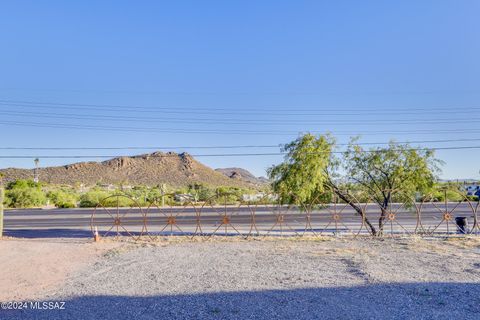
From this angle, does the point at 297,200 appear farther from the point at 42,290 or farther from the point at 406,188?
the point at 42,290

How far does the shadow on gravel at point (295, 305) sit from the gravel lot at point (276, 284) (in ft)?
0.06

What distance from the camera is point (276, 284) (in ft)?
33.0

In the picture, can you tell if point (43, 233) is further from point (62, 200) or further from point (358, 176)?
point (62, 200)

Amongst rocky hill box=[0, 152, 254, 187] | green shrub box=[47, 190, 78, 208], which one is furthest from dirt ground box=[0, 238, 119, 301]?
rocky hill box=[0, 152, 254, 187]

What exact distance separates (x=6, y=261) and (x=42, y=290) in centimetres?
519

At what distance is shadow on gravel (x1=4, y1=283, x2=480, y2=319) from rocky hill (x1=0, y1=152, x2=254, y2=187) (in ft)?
351

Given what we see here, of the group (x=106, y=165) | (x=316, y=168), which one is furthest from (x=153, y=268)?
(x=106, y=165)

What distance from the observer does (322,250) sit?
15461 millimetres

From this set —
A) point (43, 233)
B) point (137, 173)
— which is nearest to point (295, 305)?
point (43, 233)

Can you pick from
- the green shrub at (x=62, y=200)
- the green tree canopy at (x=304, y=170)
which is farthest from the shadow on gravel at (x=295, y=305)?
the green shrub at (x=62, y=200)

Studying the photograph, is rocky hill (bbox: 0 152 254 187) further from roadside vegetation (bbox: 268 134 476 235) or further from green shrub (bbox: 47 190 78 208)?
roadside vegetation (bbox: 268 134 476 235)

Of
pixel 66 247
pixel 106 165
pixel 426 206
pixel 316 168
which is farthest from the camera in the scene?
pixel 106 165

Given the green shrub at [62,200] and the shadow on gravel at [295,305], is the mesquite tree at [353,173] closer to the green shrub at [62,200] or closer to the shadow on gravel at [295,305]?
the shadow on gravel at [295,305]

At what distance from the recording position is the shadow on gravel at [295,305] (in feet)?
25.3
